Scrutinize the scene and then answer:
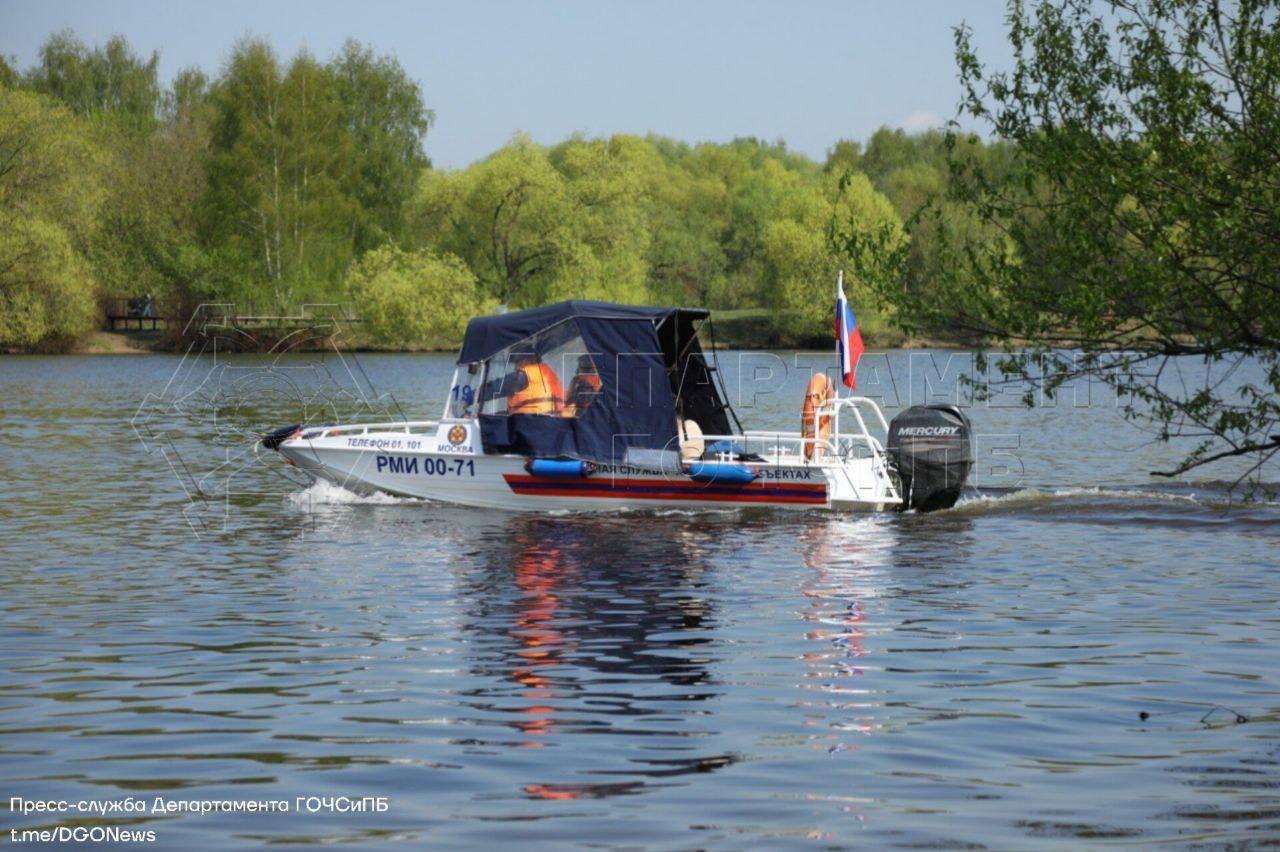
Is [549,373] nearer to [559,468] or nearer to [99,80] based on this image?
[559,468]

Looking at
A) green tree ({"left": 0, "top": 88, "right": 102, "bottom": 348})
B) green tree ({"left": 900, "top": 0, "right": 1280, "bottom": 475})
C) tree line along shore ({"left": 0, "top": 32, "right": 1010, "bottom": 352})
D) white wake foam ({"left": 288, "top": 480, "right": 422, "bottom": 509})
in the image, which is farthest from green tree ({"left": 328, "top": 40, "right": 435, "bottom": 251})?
green tree ({"left": 900, "top": 0, "right": 1280, "bottom": 475})

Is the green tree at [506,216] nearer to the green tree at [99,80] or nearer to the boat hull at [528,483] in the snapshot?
the green tree at [99,80]

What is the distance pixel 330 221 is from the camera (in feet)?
335

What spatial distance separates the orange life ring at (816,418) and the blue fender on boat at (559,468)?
3622 millimetres

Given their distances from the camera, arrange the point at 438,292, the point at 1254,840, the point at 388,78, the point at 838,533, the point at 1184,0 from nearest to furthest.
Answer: the point at 1254,840
the point at 1184,0
the point at 838,533
the point at 438,292
the point at 388,78

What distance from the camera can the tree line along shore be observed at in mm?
91688

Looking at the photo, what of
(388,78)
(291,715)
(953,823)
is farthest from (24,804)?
(388,78)

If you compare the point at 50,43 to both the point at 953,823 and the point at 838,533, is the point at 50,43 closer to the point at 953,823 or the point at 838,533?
the point at 838,533

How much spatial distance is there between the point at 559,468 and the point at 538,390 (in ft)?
4.46

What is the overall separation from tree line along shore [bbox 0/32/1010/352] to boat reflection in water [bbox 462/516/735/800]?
224 ft

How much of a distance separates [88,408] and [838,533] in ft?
122

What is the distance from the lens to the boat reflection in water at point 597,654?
1127 cm

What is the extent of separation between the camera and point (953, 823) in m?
9.73

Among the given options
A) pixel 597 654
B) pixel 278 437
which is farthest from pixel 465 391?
pixel 597 654
